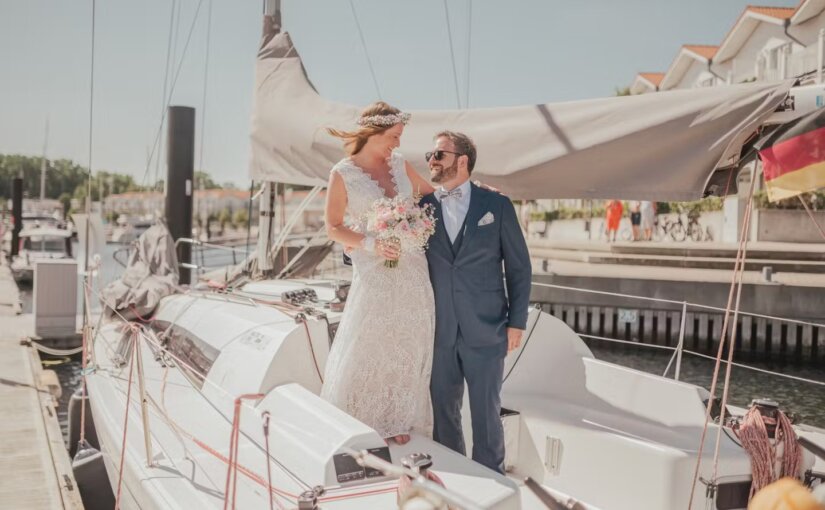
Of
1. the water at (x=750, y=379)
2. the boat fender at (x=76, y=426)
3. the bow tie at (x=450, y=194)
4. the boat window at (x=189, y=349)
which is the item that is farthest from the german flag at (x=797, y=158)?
the water at (x=750, y=379)

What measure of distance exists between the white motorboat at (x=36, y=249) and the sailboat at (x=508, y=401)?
69.0 ft

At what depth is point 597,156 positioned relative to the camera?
123 inches

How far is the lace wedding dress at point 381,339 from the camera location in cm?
301

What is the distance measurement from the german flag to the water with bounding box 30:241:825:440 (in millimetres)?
6972

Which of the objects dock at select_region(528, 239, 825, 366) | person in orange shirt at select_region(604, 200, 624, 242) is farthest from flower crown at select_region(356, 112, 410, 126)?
person in orange shirt at select_region(604, 200, 624, 242)

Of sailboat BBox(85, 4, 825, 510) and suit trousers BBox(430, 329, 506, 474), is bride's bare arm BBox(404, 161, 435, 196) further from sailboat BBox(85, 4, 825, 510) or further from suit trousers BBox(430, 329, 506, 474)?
suit trousers BBox(430, 329, 506, 474)

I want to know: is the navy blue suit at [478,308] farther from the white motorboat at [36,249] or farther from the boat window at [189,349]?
the white motorboat at [36,249]

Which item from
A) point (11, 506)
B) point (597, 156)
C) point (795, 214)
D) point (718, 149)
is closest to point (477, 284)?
point (597, 156)

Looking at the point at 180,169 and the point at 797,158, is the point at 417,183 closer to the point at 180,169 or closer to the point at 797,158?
the point at 797,158

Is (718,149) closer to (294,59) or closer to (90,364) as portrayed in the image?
(294,59)

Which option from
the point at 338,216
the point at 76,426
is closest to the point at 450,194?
the point at 338,216

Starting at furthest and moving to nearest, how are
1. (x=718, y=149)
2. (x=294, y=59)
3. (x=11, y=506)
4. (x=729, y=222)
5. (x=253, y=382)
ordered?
(x=729, y=222) → (x=294, y=59) → (x=11, y=506) → (x=253, y=382) → (x=718, y=149)

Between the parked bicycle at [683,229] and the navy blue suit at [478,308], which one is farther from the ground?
the parked bicycle at [683,229]

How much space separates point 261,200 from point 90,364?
6.27ft
